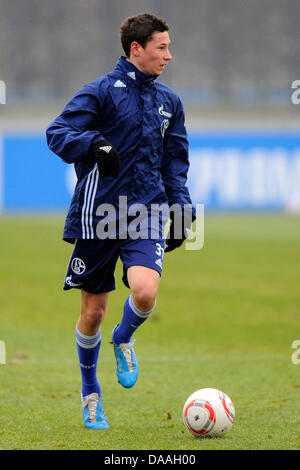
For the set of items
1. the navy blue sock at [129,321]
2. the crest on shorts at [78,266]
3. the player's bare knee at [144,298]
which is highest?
the crest on shorts at [78,266]

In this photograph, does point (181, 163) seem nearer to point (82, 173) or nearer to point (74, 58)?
point (82, 173)

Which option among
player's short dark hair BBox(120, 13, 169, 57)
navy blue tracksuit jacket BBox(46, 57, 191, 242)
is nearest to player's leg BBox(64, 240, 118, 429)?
navy blue tracksuit jacket BBox(46, 57, 191, 242)

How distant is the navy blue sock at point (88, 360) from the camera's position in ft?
18.2

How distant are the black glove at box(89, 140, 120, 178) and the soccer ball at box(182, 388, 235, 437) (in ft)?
4.48

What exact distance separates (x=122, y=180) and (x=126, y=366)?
1078mm

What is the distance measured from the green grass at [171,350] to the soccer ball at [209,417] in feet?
0.21

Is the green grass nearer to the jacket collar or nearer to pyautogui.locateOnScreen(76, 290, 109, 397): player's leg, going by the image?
pyautogui.locateOnScreen(76, 290, 109, 397): player's leg

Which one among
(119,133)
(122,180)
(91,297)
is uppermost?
(119,133)

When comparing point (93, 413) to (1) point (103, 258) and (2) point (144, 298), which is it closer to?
(2) point (144, 298)

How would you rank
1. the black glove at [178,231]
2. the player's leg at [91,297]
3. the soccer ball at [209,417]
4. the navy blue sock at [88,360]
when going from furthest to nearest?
1. the black glove at [178,231]
2. the navy blue sock at [88,360]
3. the player's leg at [91,297]
4. the soccer ball at [209,417]

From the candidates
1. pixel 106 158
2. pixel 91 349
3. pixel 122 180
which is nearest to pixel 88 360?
pixel 91 349

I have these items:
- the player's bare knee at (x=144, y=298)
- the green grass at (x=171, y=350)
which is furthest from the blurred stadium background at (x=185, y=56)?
the player's bare knee at (x=144, y=298)

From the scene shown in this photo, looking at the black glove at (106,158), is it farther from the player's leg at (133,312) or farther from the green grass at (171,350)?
the green grass at (171,350)

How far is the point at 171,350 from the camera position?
928 cm
